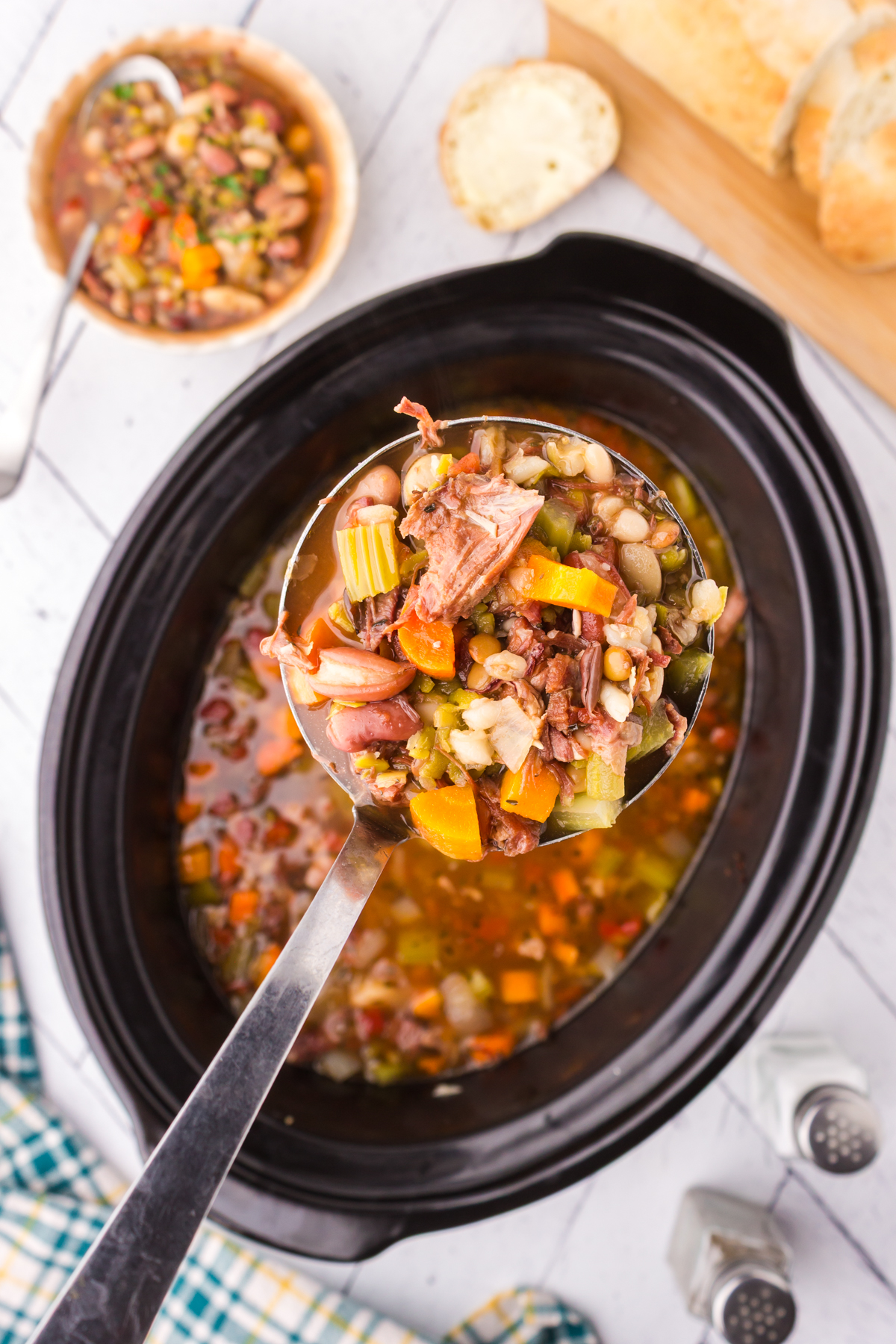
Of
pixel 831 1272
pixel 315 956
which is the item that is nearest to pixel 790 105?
pixel 315 956

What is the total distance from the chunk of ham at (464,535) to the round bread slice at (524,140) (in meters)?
1.13

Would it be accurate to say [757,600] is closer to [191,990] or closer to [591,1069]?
[591,1069]

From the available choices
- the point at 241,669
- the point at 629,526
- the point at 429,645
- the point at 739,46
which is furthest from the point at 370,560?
the point at 739,46

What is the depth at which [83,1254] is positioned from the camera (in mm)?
2455

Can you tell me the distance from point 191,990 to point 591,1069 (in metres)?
1.00

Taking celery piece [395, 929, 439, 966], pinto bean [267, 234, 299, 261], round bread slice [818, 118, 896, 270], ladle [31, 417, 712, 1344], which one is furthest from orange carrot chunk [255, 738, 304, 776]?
round bread slice [818, 118, 896, 270]

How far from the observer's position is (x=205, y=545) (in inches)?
85.6

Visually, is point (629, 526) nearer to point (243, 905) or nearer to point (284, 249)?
point (284, 249)

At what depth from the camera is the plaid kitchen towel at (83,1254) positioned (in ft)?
8.02

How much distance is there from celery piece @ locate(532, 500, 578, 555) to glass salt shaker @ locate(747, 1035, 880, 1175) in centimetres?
158

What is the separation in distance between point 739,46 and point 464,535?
59.3 inches

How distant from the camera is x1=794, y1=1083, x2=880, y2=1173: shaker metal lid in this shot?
220cm

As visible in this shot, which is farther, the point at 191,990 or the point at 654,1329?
the point at 654,1329

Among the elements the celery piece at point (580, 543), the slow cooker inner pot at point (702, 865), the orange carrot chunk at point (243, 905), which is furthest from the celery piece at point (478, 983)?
the celery piece at point (580, 543)
